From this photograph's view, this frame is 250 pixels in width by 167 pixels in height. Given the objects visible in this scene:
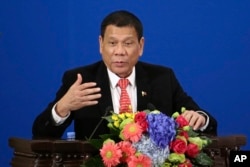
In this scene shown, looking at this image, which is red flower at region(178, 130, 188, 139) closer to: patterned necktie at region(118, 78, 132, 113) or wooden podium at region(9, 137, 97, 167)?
wooden podium at region(9, 137, 97, 167)

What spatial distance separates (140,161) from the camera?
1.56 meters

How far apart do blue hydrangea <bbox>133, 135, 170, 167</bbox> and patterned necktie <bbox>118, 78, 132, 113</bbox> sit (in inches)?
27.3

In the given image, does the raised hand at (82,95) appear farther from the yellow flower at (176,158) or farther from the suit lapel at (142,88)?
the suit lapel at (142,88)

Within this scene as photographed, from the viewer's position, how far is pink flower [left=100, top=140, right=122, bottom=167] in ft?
5.13

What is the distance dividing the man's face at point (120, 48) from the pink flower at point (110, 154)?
86cm

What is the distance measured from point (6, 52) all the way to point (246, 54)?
1.64 m

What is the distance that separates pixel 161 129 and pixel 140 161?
0.42 ft

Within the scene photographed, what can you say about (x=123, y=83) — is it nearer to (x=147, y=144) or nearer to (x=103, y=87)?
(x=103, y=87)

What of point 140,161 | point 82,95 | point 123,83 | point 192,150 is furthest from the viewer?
point 123,83

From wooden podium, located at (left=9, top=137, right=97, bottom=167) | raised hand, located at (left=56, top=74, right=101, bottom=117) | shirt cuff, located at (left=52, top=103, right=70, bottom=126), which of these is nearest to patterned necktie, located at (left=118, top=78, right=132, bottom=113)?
shirt cuff, located at (left=52, top=103, right=70, bottom=126)

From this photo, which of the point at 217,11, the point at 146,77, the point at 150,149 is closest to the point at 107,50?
the point at 146,77

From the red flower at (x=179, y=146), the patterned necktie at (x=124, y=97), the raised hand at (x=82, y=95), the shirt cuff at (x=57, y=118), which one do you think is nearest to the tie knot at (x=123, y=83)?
the patterned necktie at (x=124, y=97)

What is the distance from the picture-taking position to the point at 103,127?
7.25 ft

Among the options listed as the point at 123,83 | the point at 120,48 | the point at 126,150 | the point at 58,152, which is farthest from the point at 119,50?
the point at 126,150
